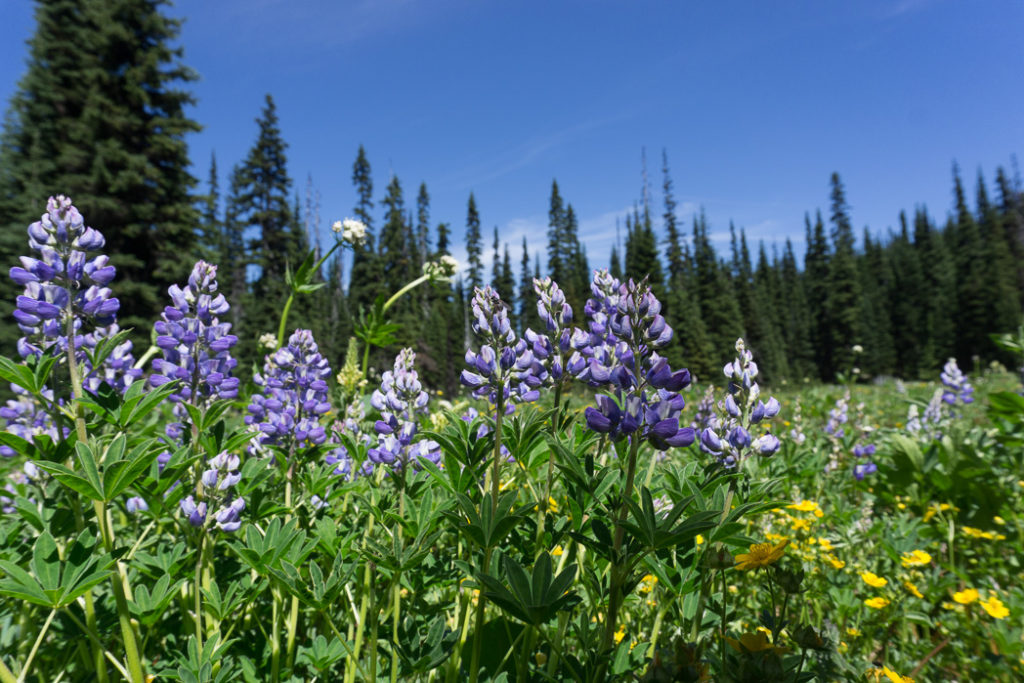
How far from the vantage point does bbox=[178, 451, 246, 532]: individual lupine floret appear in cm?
171

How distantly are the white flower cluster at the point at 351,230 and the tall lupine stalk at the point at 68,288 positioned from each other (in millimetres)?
1448

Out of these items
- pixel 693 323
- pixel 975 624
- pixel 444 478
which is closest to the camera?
pixel 444 478

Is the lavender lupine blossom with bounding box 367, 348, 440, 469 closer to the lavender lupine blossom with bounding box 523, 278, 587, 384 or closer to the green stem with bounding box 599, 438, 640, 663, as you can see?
the lavender lupine blossom with bounding box 523, 278, 587, 384

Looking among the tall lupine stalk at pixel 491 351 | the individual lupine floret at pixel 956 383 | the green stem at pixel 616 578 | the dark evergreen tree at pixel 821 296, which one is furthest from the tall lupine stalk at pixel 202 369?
the dark evergreen tree at pixel 821 296

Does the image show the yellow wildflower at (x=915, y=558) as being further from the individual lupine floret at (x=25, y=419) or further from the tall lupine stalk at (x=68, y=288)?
the individual lupine floret at (x=25, y=419)

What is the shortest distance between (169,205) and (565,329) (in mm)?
21379

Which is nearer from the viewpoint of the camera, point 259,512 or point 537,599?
point 537,599

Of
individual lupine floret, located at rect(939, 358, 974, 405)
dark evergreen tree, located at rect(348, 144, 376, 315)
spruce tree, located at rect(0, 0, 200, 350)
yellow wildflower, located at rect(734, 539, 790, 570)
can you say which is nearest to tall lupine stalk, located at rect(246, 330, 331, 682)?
yellow wildflower, located at rect(734, 539, 790, 570)

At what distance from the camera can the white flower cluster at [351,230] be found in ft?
10.3

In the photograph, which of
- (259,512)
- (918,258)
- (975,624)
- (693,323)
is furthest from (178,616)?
(918,258)

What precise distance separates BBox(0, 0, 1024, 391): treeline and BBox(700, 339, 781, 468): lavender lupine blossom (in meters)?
0.70

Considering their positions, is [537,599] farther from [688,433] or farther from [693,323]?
[693,323]

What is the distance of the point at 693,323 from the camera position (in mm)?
37250

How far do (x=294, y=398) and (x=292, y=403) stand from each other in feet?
0.08
